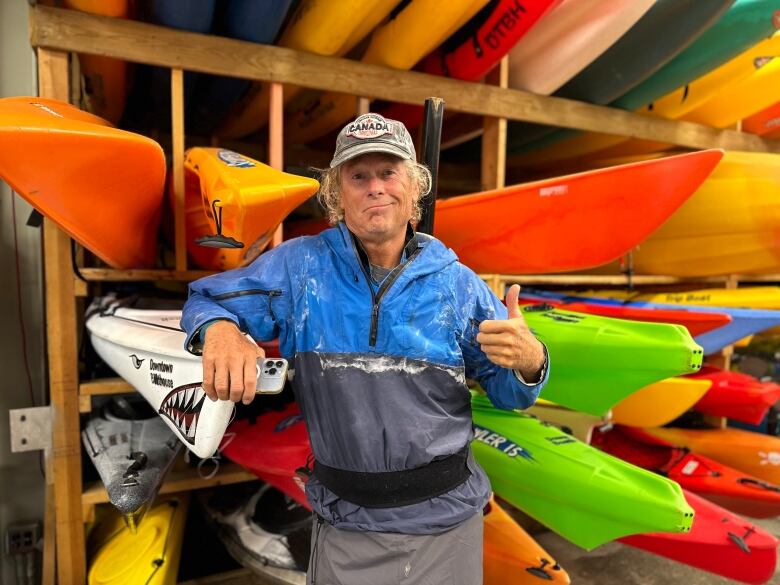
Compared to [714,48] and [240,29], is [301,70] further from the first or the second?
[714,48]

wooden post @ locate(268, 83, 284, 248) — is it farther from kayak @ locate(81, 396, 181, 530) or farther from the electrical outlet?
the electrical outlet

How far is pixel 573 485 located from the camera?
1.85m

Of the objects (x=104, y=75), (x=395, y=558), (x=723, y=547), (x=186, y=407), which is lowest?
(x=723, y=547)

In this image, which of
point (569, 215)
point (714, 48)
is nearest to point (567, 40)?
point (714, 48)

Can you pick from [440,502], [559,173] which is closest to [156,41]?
[440,502]

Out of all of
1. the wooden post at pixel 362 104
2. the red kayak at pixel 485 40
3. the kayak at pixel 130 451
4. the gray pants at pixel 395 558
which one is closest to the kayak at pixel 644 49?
the red kayak at pixel 485 40

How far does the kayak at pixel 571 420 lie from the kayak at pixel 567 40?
5.01 ft

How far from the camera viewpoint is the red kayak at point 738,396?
2787mm

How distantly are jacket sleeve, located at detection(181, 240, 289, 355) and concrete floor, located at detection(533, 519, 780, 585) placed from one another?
1.88 metres

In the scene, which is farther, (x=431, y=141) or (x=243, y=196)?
(x=431, y=141)

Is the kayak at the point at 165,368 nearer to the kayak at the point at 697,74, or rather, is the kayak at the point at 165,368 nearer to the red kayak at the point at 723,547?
the red kayak at the point at 723,547

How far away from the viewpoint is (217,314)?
113cm

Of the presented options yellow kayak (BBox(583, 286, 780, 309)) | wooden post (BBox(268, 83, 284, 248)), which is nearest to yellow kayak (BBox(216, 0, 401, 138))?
wooden post (BBox(268, 83, 284, 248))

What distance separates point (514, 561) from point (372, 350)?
1139 mm
